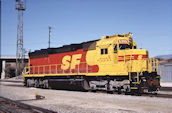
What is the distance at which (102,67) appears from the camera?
15.0 metres

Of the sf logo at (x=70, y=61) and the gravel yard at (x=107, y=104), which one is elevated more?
the sf logo at (x=70, y=61)

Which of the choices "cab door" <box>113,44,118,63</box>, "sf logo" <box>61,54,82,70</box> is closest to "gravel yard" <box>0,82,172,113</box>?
"cab door" <box>113,44,118,63</box>

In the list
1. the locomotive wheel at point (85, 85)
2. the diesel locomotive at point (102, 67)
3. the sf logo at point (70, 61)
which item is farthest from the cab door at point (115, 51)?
the sf logo at point (70, 61)

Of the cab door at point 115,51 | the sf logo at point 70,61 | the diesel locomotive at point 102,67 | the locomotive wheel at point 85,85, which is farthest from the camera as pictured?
the sf logo at point 70,61

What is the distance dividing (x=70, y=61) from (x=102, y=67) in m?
3.73

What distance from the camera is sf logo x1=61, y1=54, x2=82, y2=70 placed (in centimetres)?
1703

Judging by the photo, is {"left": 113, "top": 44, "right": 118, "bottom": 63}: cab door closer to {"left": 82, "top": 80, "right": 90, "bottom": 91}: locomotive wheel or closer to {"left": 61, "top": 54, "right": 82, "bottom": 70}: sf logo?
{"left": 82, "top": 80, "right": 90, "bottom": 91}: locomotive wheel

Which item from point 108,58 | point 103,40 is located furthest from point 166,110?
point 103,40

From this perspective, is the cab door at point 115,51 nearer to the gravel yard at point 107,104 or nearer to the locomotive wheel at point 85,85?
the gravel yard at point 107,104

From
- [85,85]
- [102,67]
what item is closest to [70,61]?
[85,85]

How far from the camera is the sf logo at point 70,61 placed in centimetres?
1703

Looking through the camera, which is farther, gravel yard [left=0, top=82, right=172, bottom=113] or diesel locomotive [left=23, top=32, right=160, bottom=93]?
diesel locomotive [left=23, top=32, right=160, bottom=93]

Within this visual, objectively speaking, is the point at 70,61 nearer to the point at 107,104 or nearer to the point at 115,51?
the point at 115,51

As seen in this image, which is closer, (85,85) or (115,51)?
(115,51)
